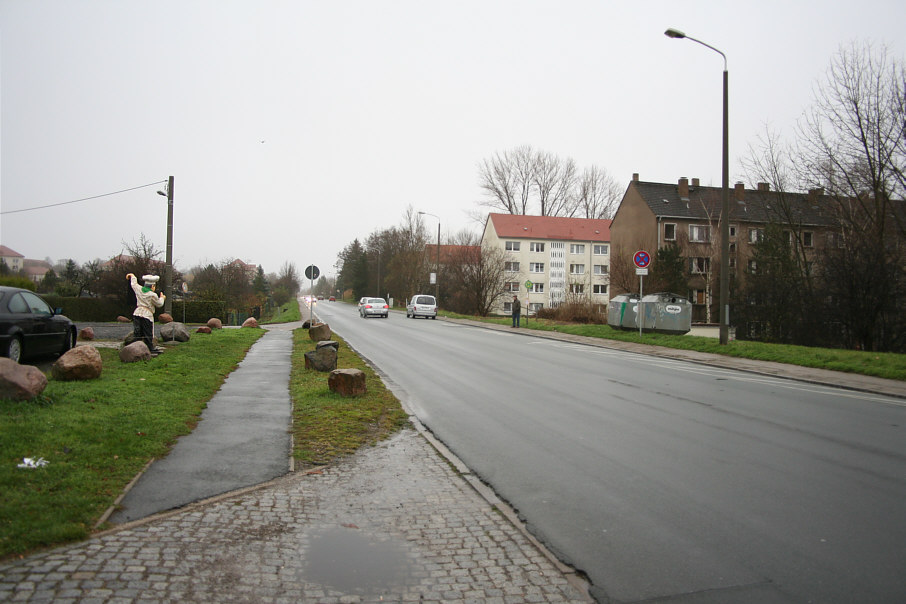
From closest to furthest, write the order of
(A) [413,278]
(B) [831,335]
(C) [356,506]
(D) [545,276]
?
1. (C) [356,506]
2. (B) [831,335]
3. (A) [413,278]
4. (D) [545,276]

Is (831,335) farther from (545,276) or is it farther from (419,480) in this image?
(545,276)

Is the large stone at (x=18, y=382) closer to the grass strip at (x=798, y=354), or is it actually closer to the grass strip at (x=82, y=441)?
the grass strip at (x=82, y=441)

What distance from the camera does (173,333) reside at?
1630cm

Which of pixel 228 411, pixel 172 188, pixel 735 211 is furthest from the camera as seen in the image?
pixel 735 211

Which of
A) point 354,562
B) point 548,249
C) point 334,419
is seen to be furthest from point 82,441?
point 548,249

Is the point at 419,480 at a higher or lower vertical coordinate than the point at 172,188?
lower

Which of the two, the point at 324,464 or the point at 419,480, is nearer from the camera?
the point at 419,480

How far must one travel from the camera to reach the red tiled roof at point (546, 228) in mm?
72812

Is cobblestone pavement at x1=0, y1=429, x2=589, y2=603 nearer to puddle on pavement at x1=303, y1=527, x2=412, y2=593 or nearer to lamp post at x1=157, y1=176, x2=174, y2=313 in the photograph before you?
puddle on pavement at x1=303, y1=527, x2=412, y2=593

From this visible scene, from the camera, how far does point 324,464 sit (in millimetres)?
5848

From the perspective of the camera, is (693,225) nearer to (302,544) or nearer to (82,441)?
(82,441)

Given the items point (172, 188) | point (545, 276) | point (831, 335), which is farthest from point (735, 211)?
point (172, 188)

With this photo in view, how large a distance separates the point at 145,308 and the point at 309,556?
11.1 metres

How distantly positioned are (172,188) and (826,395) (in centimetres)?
2613
